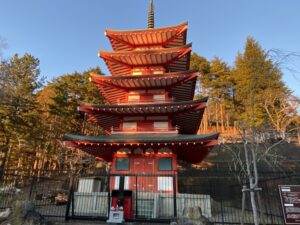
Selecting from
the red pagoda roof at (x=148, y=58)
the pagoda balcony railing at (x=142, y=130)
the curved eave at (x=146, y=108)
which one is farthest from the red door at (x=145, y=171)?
the red pagoda roof at (x=148, y=58)

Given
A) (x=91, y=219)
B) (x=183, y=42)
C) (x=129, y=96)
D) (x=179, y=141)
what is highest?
(x=183, y=42)

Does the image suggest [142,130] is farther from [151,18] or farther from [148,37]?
[151,18]

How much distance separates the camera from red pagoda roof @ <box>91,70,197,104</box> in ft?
55.9

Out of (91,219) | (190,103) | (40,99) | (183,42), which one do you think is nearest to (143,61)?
(183,42)

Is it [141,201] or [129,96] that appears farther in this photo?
[129,96]

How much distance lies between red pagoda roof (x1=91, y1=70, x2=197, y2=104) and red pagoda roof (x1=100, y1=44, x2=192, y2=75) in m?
2.22

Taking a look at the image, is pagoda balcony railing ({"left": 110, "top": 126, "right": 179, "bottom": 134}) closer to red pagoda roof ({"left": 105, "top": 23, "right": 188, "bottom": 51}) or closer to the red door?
the red door

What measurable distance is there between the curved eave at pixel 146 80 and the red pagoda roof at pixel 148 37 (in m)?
4.62

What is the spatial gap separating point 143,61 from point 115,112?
5.49 metres

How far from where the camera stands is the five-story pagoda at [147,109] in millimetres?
15042

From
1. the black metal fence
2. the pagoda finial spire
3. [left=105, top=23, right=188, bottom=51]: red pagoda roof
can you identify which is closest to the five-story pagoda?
[left=105, top=23, right=188, bottom=51]: red pagoda roof

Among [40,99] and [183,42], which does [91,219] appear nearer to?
[183,42]

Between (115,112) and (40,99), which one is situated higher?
(40,99)

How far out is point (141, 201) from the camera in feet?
43.9
